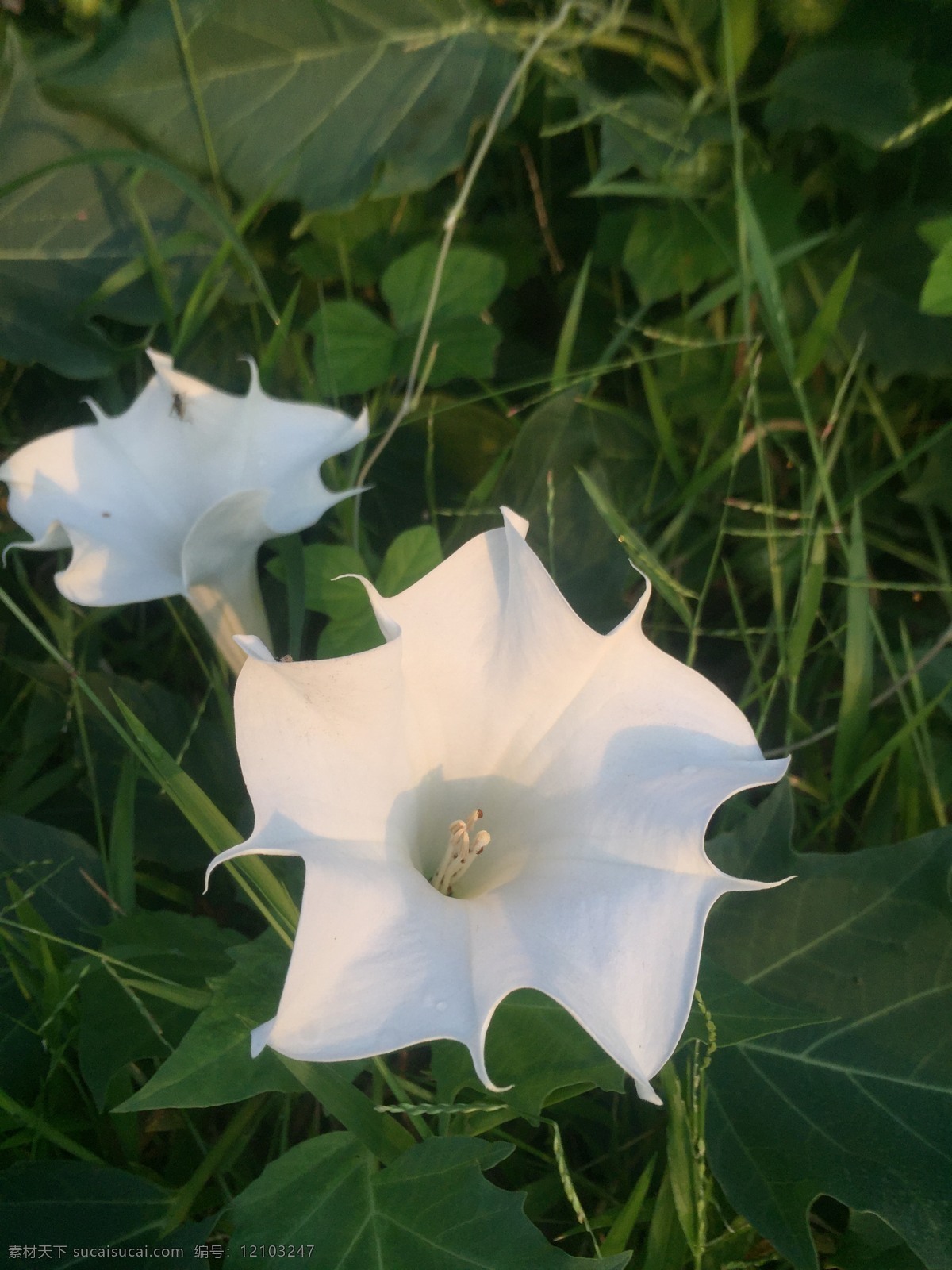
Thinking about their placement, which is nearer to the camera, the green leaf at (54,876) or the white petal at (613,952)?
the white petal at (613,952)

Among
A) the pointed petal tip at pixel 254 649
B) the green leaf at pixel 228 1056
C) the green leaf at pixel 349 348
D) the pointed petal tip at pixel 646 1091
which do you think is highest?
the pointed petal tip at pixel 254 649

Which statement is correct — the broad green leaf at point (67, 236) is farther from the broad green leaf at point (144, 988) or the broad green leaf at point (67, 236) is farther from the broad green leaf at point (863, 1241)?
the broad green leaf at point (863, 1241)

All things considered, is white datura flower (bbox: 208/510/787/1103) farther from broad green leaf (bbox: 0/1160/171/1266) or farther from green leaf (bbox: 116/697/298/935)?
broad green leaf (bbox: 0/1160/171/1266)

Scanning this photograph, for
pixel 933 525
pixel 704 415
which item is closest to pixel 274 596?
pixel 704 415

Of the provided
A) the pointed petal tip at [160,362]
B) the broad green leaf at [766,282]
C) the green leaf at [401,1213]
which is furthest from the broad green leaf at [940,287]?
the green leaf at [401,1213]

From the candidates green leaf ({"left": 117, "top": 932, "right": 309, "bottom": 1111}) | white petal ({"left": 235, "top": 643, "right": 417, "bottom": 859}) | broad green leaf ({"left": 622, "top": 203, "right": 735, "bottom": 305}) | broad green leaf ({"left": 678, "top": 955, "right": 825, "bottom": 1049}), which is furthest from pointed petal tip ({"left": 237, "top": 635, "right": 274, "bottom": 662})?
broad green leaf ({"left": 622, "top": 203, "right": 735, "bottom": 305})

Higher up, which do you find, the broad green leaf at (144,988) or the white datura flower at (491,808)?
the white datura flower at (491,808)

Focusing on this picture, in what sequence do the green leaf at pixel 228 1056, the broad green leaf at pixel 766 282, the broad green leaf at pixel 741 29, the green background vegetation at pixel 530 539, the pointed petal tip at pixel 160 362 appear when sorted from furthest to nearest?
the broad green leaf at pixel 741 29 < the broad green leaf at pixel 766 282 < the pointed petal tip at pixel 160 362 < the green background vegetation at pixel 530 539 < the green leaf at pixel 228 1056
